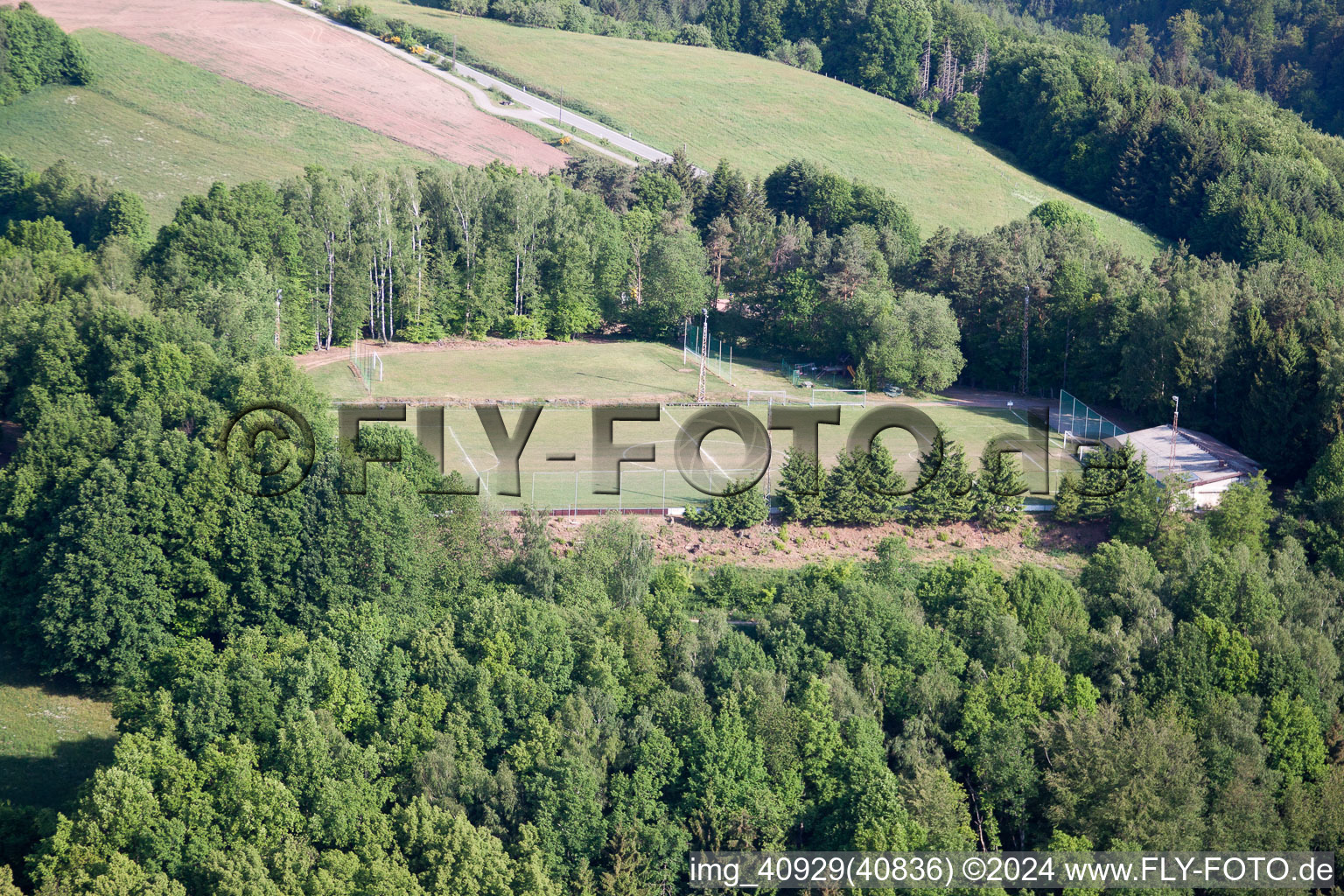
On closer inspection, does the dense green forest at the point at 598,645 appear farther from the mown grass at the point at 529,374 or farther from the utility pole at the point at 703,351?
the utility pole at the point at 703,351

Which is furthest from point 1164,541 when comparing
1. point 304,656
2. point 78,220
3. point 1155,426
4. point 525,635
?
point 78,220

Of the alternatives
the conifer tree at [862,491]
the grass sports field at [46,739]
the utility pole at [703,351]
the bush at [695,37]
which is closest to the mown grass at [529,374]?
the utility pole at [703,351]

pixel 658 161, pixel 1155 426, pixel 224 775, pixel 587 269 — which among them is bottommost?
pixel 224 775

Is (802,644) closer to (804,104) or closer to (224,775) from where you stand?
(224,775)

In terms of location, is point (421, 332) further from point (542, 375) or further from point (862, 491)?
point (862, 491)

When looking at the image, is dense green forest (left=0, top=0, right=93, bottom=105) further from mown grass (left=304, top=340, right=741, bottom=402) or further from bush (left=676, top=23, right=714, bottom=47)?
bush (left=676, top=23, right=714, bottom=47)

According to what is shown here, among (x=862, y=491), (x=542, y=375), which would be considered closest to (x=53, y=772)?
(x=862, y=491)
